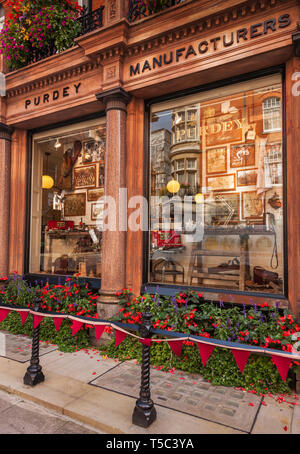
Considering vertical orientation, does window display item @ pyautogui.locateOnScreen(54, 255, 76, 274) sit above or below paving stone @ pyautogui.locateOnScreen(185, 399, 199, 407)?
above

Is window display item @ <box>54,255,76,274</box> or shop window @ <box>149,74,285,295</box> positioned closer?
shop window @ <box>149,74,285,295</box>

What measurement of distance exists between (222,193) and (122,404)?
7.01m

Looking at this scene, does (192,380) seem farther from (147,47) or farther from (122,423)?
(147,47)

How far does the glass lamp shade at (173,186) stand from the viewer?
772 centimetres

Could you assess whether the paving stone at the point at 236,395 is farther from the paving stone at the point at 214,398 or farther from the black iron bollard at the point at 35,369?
the black iron bollard at the point at 35,369

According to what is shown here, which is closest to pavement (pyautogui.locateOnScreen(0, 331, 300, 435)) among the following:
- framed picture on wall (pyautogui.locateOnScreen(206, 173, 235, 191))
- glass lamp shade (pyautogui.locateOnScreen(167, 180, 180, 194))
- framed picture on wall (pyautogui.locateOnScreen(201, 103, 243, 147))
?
glass lamp shade (pyautogui.locateOnScreen(167, 180, 180, 194))

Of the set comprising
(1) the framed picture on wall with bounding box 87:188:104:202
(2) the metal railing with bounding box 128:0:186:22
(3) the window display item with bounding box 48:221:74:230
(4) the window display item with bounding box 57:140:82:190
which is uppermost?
(2) the metal railing with bounding box 128:0:186:22

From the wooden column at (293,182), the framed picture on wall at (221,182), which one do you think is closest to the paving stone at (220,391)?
the wooden column at (293,182)

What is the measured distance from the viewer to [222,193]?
9.15 m

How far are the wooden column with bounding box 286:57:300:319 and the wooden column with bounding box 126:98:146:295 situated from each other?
2794 mm

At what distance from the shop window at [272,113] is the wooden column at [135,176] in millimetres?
2562

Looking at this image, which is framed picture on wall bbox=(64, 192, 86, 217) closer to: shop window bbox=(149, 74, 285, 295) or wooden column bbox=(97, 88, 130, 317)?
shop window bbox=(149, 74, 285, 295)

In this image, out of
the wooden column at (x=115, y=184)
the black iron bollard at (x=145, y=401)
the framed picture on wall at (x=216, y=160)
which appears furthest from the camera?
the framed picture on wall at (x=216, y=160)

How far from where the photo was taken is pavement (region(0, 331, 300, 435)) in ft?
10.3
